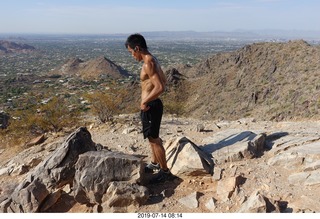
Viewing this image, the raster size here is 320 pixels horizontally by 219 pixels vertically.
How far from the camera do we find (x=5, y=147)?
32.2ft

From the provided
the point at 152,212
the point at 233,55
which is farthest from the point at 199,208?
the point at 233,55

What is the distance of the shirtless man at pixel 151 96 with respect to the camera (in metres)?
4.68

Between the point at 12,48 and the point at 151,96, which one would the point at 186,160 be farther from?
the point at 12,48

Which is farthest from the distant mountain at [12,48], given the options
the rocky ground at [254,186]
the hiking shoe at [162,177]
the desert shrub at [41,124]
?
the rocky ground at [254,186]

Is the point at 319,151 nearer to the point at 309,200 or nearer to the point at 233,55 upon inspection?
the point at 309,200

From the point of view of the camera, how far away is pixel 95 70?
78500mm

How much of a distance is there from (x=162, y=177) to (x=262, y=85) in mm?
27676

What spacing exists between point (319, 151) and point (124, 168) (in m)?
3.17

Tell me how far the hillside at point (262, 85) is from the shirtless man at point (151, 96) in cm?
1591

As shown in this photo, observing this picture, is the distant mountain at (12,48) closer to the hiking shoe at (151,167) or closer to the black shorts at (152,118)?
the hiking shoe at (151,167)

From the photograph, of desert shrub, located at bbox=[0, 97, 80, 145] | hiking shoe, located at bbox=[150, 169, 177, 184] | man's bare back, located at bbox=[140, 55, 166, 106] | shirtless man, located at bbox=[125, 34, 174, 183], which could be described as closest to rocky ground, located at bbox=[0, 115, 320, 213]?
hiking shoe, located at bbox=[150, 169, 177, 184]

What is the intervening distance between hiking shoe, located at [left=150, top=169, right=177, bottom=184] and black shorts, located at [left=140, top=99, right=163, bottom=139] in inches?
25.6

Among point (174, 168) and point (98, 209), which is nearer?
point (98, 209)

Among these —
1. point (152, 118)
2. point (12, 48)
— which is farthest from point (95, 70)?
point (12, 48)
